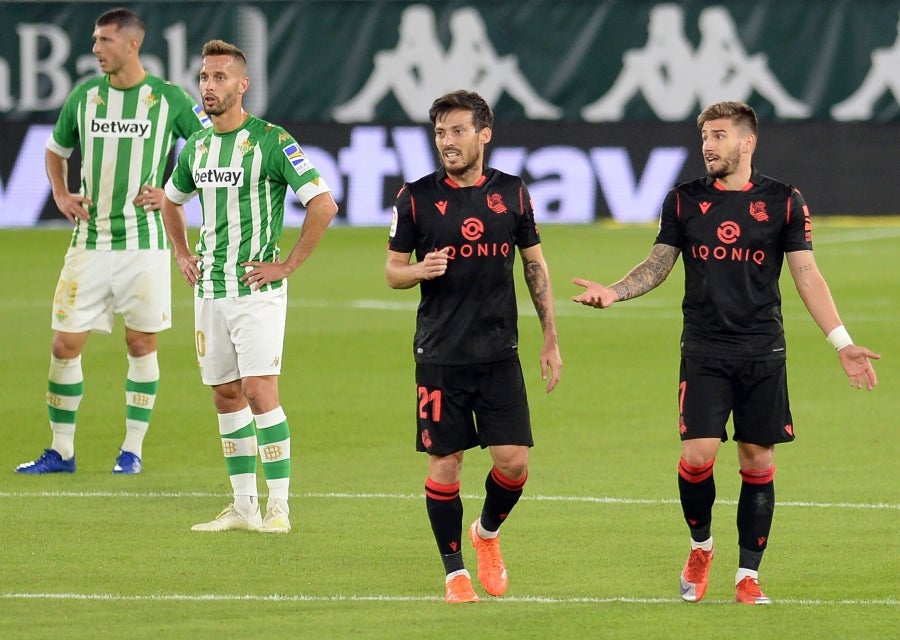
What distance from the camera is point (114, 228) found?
32.6 ft

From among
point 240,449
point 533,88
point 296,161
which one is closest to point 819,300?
point 296,161

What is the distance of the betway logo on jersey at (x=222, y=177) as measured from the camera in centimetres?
827

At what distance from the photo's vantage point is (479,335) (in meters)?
7.06

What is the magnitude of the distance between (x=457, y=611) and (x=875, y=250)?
16.8 m

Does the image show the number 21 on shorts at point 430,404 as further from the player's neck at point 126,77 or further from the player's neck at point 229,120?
the player's neck at point 126,77

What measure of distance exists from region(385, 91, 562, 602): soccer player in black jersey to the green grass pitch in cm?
46

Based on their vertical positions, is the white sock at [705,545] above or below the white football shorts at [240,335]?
below

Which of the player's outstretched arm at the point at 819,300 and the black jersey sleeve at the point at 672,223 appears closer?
the player's outstretched arm at the point at 819,300

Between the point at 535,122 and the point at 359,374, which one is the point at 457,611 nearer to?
the point at 359,374

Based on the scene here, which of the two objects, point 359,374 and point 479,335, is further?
point 359,374

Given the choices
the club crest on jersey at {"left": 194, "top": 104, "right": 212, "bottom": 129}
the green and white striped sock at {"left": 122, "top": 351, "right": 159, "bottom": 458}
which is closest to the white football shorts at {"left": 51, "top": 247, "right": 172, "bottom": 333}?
the green and white striped sock at {"left": 122, "top": 351, "right": 159, "bottom": 458}

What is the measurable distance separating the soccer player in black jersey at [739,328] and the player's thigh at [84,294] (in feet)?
12.5

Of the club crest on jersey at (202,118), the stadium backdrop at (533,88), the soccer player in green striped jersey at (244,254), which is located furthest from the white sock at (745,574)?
the stadium backdrop at (533,88)

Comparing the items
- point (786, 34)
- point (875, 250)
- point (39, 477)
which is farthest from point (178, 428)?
point (786, 34)
